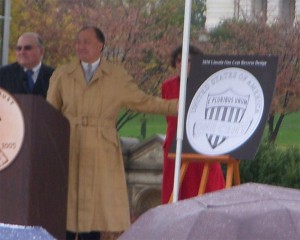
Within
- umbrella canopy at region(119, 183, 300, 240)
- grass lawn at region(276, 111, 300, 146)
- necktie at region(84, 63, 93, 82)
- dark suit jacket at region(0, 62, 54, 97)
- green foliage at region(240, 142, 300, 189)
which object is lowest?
grass lawn at region(276, 111, 300, 146)

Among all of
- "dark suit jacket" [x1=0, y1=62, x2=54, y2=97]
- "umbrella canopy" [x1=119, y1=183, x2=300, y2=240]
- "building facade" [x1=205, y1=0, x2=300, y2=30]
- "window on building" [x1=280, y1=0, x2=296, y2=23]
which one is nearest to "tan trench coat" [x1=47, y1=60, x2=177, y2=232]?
"dark suit jacket" [x1=0, y1=62, x2=54, y2=97]

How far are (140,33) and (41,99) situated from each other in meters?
8.36

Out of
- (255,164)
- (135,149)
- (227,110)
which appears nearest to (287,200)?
(227,110)

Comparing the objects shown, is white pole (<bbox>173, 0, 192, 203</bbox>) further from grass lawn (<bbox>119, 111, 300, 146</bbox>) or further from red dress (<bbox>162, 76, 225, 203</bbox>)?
grass lawn (<bbox>119, 111, 300, 146</bbox>)

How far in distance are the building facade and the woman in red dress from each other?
8.43 m

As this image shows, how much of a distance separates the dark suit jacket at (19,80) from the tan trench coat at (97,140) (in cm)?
29

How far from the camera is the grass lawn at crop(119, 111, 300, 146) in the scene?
1732 centimetres

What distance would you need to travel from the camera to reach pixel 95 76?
746cm

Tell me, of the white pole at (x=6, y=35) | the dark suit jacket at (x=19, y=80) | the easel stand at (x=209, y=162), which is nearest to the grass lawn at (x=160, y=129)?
the white pole at (x=6, y=35)

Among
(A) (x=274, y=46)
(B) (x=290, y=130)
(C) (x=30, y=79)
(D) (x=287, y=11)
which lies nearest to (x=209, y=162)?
(C) (x=30, y=79)

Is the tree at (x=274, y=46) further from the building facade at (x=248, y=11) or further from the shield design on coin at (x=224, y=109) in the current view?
the shield design on coin at (x=224, y=109)

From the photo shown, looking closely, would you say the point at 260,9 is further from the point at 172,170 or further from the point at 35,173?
the point at 35,173

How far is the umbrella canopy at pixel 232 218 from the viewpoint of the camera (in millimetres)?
3557

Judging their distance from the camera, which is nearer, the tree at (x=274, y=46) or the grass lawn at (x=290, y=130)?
the tree at (x=274, y=46)
